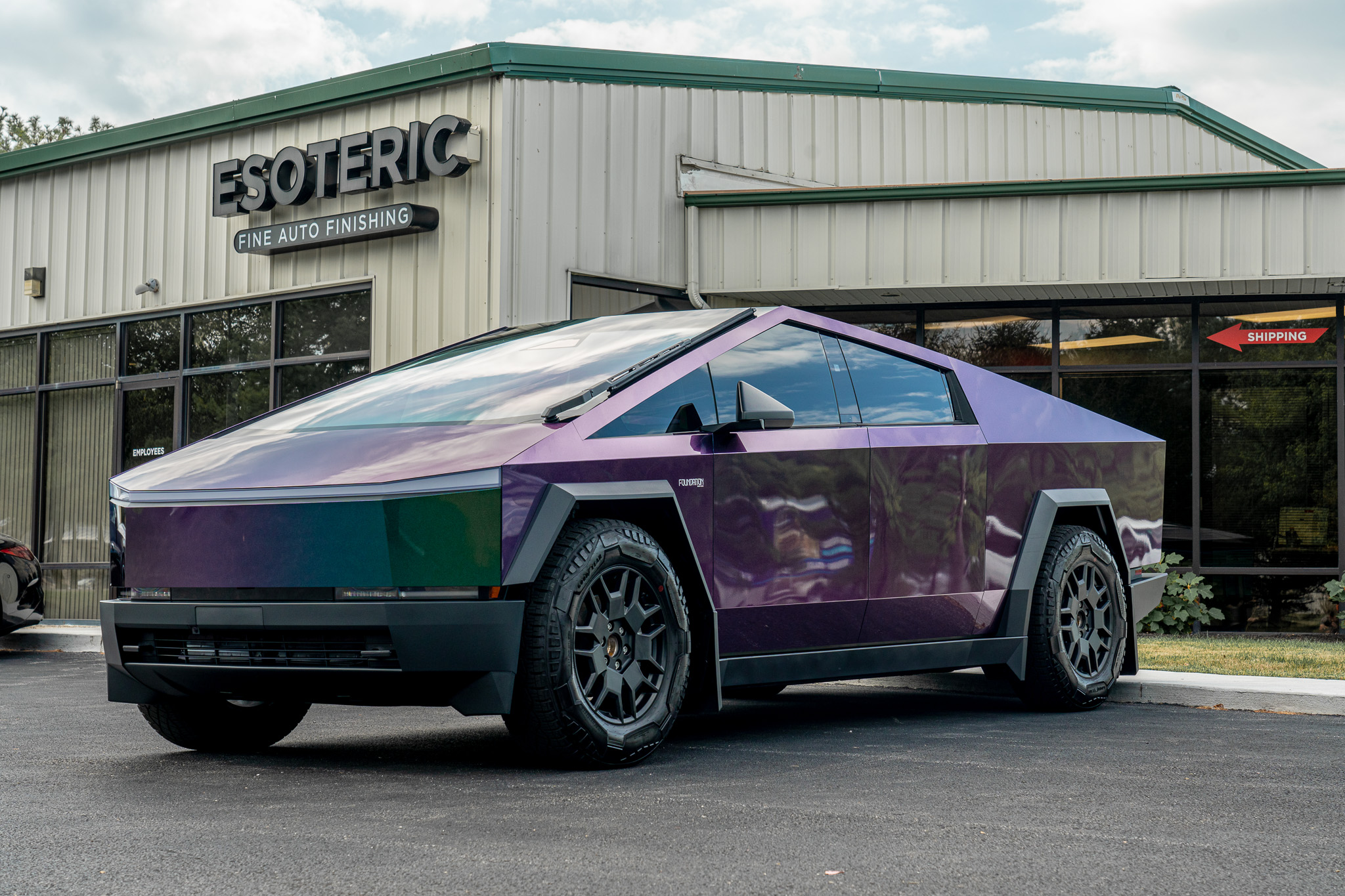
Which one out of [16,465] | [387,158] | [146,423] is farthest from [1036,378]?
[16,465]

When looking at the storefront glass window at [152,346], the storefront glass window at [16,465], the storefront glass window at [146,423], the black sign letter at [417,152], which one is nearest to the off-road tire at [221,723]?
the black sign letter at [417,152]

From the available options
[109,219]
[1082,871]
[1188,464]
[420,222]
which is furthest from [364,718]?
[109,219]

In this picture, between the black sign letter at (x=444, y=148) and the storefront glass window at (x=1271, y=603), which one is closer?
the black sign letter at (x=444, y=148)

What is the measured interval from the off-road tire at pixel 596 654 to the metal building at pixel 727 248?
748cm

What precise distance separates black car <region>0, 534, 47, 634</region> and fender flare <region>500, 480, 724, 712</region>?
838 centimetres

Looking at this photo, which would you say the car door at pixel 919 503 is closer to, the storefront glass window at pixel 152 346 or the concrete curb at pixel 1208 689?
the concrete curb at pixel 1208 689

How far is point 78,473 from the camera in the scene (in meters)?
16.3

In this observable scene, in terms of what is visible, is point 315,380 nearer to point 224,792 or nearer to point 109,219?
point 109,219

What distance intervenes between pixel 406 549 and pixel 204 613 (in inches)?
29.1

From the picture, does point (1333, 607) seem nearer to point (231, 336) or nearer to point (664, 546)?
point (664, 546)

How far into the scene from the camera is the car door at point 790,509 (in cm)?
526

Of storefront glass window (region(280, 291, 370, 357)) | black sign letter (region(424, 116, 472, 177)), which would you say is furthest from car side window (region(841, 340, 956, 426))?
storefront glass window (region(280, 291, 370, 357))

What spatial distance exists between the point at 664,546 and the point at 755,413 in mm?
569

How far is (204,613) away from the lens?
15.4 feet
